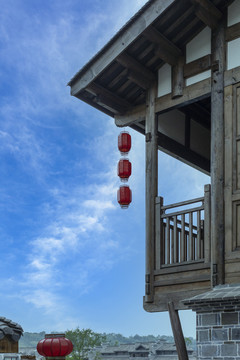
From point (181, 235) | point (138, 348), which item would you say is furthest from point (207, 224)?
point (138, 348)

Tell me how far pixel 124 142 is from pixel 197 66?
8.79 ft

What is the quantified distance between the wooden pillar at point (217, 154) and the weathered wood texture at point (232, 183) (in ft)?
0.26

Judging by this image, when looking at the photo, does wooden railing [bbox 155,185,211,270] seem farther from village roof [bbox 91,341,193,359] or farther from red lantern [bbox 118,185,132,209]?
village roof [bbox 91,341,193,359]

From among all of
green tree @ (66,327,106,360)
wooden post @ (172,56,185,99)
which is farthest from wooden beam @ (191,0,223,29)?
green tree @ (66,327,106,360)

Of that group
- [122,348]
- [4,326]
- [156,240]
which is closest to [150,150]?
[156,240]

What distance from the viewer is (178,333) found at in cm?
961

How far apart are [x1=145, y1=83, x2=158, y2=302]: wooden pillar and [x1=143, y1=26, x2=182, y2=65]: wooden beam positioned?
2.04 ft

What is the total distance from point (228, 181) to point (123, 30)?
3332 millimetres

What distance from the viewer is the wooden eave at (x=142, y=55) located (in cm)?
997

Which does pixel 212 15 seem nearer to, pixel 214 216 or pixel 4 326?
pixel 214 216

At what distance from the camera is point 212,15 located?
9.90m

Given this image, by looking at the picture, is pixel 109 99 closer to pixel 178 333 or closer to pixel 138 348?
pixel 178 333

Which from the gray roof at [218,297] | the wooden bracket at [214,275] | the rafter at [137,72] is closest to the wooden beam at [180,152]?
the rafter at [137,72]

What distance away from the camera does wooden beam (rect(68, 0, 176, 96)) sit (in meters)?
9.92
